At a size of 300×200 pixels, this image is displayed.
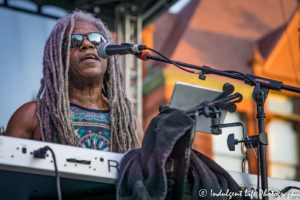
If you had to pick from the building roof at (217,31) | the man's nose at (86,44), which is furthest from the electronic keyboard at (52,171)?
the building roof at (217,31)

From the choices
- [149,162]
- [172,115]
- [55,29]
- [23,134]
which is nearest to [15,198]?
[23,134]

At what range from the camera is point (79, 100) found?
2.77m

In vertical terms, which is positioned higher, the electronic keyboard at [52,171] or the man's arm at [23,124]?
the man's arm at [23,124]

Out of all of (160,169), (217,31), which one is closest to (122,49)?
(160,169)

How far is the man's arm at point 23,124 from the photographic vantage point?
7.93 ft

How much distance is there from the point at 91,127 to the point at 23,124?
0.40 metres

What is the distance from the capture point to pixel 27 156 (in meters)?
1.75

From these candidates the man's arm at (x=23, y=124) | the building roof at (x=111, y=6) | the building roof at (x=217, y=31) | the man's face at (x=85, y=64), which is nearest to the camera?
the man's arm at (x=23, y=124)

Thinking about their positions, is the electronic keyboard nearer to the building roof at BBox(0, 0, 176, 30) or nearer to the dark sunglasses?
the dark sunglasses

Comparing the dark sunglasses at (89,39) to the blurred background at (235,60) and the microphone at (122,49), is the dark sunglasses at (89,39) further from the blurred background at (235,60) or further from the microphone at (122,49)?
the blurred background at (235,60)

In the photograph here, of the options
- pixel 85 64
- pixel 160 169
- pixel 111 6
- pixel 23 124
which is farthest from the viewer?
pixel 111 6

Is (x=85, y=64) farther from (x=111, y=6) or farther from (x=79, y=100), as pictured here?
(x=111, y=6)

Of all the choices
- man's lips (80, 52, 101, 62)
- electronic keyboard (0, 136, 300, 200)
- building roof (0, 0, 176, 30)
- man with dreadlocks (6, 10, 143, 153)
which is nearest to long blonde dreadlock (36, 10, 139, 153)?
man with dreadlocks (6, 10, 143, 153)

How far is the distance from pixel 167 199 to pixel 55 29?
64.3 inches
